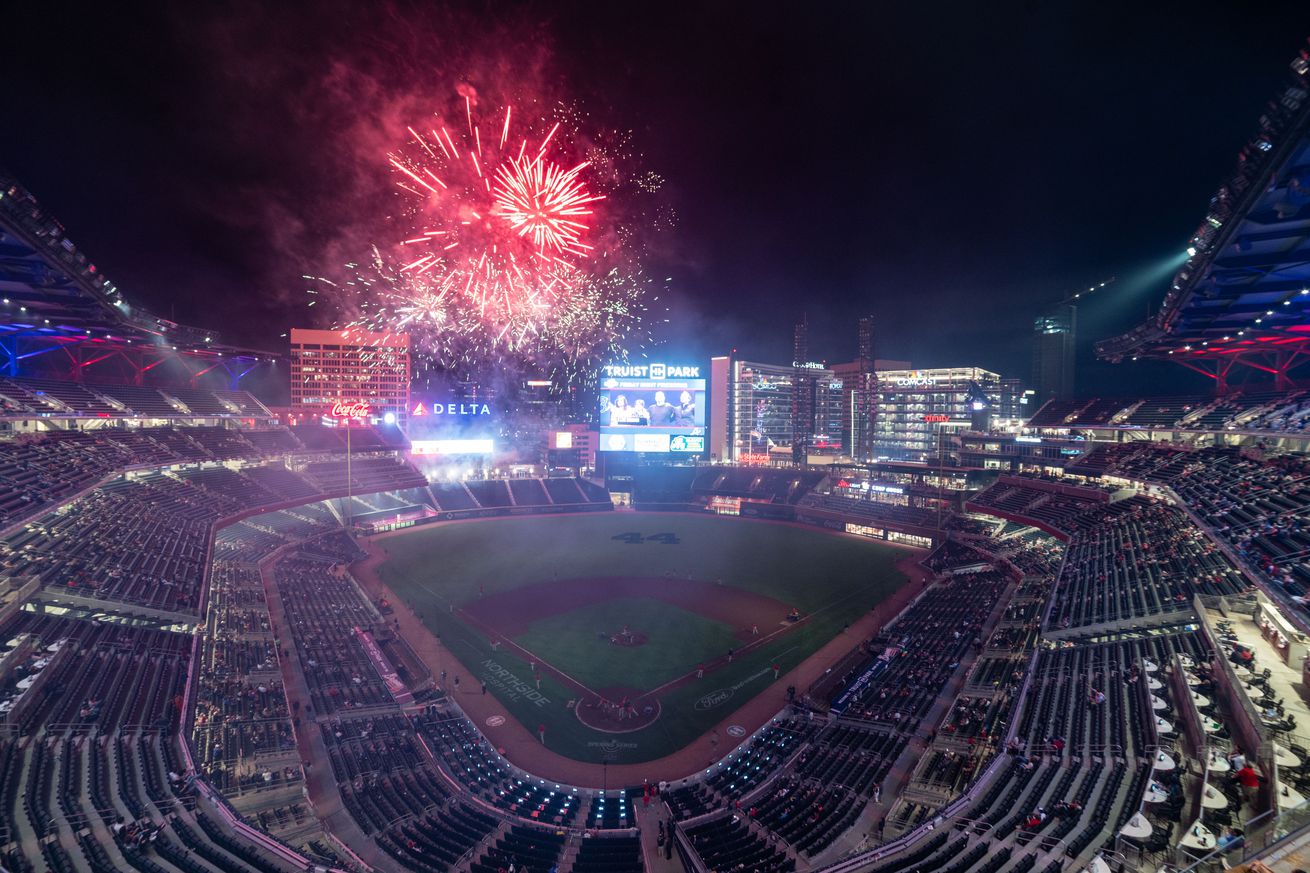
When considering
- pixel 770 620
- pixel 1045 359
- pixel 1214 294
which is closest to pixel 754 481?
pixel 770 620

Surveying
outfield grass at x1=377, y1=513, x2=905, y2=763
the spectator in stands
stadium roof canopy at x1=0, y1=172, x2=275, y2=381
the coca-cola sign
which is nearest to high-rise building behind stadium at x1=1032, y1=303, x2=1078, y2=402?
outfield grass at x1=377, y1=513, x2=905, y2=763

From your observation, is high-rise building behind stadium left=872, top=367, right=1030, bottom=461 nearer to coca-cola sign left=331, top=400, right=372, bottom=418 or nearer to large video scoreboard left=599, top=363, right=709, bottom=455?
large video scoreboard left=599, top=363, right=709, bottom=455

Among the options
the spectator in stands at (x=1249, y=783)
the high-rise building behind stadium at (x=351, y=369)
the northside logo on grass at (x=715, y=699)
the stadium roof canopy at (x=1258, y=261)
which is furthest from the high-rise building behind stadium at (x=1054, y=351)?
the high-rise building behind stadium at (x=351, y=369)

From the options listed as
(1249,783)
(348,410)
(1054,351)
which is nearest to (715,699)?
(1249,783)

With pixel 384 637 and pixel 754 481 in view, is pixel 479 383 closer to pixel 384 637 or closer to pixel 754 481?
pixel 754 481

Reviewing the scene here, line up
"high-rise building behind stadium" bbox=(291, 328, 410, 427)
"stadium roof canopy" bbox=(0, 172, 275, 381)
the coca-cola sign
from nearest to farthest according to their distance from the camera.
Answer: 1. "stadium roof canopy" bbox=(0, 172, 275, 381)
2. the coca-cola sign
3. "high-rise building behind stadium" bbox=(291, 328, 410, 427)
